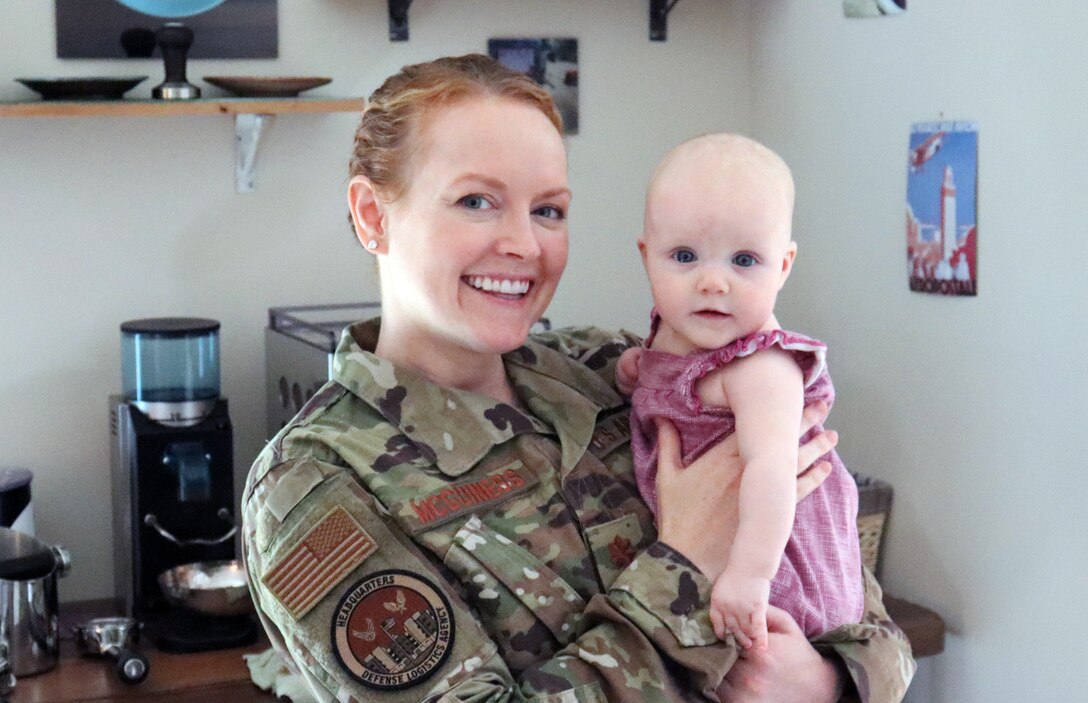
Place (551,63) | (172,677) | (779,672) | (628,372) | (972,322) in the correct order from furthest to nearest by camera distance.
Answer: (551,63) → (972,322) → (172,677) → (628,372) → (779,672)

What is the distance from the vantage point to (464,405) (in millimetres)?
1566

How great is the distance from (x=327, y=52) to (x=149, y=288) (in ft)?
2.05

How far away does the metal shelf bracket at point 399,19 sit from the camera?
292cm

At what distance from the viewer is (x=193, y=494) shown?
2.62 metres

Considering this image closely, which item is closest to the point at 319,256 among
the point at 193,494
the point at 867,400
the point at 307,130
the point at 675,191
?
the point at 307,130

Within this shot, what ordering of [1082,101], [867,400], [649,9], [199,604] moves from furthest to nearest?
[649,9] → [867,400] → [199,604] → [1082,101]

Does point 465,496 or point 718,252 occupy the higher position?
point 718,252

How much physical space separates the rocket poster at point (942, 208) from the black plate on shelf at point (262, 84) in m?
1.13

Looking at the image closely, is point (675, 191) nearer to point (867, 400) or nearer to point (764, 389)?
point (764, 389)

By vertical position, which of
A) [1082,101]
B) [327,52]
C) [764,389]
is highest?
[327,52]

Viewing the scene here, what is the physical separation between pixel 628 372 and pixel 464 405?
27 cm

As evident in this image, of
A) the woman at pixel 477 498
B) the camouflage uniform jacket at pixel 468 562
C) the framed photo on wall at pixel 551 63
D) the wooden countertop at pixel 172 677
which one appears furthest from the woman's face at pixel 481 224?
the framed photo on wall at pixel 551 63

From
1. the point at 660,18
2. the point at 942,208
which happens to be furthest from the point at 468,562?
the point at 660,18

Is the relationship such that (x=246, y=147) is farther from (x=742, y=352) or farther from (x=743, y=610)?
(x=743, y=610)
